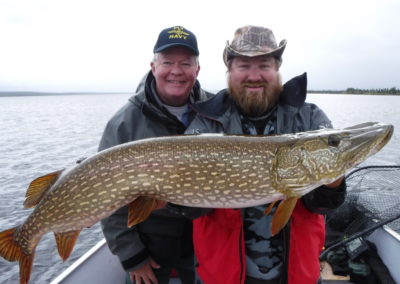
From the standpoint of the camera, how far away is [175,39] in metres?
2.80

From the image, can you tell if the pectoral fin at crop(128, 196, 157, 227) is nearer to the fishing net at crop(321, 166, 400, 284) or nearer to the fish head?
the fish head

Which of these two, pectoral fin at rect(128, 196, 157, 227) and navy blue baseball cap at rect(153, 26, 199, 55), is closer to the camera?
pectoral fin at rect(128, 196, 157, 227)

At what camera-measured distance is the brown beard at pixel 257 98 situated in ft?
7.83

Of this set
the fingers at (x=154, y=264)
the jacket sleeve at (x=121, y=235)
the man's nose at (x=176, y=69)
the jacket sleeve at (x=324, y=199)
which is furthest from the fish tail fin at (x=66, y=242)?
the jacket sleeve at (x=324, y=199)

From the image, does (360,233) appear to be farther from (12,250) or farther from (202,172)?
(12,250)

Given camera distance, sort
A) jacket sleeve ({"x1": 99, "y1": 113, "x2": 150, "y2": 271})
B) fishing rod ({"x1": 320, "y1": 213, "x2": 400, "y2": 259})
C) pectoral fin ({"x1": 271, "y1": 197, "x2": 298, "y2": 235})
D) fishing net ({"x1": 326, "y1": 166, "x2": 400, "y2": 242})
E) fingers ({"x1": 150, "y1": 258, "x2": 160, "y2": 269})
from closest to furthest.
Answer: pectoral fin ({"x1": 271, "y1": 197, "x2": 298, "y2": 235}) → jacket sleeve ({"x1": 99, "y1": 113, "x2": 150, "y2": 271}) → fingers ({"x1": 150, "y1": 258, "x2": 160, "y2": 269}) → fishing rod ({"x1": 320, "y1": 213, "x2": 400, "y2": 259}) → fishing net ({"x1": 326, "y1": 166, "x2": 400, "y2": 242})

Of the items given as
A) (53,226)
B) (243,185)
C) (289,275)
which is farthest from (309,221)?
(53,226)

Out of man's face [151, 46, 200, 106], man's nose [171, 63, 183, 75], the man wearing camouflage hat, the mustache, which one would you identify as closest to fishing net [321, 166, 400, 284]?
the man wearing camouflage hat

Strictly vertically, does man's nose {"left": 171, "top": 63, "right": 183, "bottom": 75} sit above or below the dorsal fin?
above

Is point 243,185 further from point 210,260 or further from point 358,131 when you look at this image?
point 358,131

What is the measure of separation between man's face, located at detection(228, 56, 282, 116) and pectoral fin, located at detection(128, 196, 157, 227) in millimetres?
991

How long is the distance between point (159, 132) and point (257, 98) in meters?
0.88

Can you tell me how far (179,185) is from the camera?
2098 millimetres

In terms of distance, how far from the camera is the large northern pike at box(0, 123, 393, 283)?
6.66 feet
